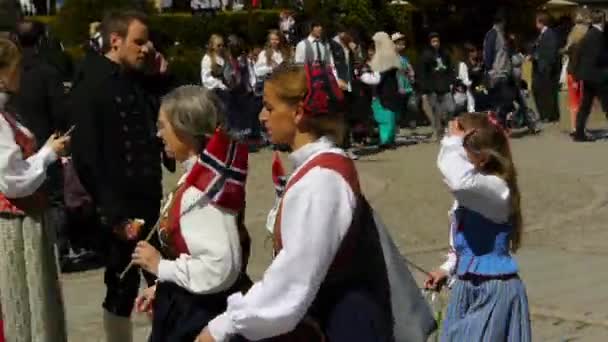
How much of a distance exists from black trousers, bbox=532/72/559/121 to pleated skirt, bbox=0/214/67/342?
14.8 m

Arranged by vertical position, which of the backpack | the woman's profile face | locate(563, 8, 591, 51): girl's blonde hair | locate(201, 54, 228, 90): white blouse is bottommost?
locate(201, 54, 228, 90): white blouse

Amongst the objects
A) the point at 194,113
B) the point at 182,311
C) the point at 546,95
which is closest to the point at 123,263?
the point at 182,311

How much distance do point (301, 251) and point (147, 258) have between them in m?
1.08

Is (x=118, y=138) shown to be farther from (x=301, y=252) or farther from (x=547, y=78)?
(x=547, y=78)

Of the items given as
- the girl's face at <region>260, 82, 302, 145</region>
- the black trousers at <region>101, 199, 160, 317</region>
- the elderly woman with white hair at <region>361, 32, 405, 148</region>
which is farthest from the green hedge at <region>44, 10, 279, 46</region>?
the girl's face at <region>260, 82, 302, 145</region>

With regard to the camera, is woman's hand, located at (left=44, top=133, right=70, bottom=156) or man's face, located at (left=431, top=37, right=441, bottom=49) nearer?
woman's hand, located at (left=44, top=133, right=70, bottom=156)

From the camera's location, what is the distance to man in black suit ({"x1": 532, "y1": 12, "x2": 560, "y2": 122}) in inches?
794

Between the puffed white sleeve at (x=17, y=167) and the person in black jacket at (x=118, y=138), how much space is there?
268mm

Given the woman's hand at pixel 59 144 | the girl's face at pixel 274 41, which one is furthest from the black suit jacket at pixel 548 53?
the woman's hand at pixel 59 144

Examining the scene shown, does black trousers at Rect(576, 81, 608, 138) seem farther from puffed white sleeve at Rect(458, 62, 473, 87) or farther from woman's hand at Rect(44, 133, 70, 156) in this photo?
woman's hand at Rect(44, 133, 70, 156)

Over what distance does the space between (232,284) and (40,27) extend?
14.6 feet

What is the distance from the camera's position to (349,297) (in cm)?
358

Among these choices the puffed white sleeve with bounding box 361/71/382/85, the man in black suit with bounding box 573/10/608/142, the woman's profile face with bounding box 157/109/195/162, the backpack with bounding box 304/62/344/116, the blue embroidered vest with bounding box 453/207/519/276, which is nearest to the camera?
the backpack with bounding box 304/62/344/116

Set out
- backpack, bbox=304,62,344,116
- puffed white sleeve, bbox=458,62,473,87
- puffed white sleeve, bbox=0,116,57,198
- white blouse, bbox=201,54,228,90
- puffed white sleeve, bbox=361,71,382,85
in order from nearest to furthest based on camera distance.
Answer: backpack, bbox=304,62,344,116, puffed white sleeve, bbox=0,116,57,198, puffed white sleeve, bbox=361,71,382,85, white blouse, bbox=201,54,228,90, puffed white sleeve, bbox=458,62,473,87
